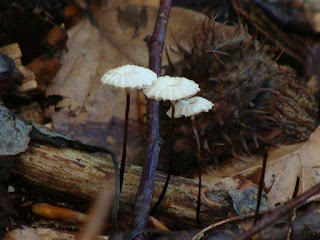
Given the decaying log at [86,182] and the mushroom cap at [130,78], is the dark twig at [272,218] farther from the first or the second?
the mushroom cap at [130,78]

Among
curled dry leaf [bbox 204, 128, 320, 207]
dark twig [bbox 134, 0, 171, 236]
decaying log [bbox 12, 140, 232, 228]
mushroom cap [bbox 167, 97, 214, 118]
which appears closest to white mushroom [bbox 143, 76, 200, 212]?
mushroom cap [bbox 167, 97, 214, 118]

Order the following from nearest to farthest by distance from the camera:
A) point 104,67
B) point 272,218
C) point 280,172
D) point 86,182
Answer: point 272,218 → point 86,182 → point 280,172 → point 104,67

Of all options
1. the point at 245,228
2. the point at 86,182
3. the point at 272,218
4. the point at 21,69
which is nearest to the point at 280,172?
the point at 245,228

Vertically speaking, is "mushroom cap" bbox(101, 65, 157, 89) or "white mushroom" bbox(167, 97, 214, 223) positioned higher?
"mushroom cap" bbox(101, 65, 157, 89)

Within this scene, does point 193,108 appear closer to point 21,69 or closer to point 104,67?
point 104,67

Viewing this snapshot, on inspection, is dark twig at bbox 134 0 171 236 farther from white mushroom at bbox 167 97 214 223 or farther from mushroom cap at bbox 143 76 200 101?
mushroom cap at bbox 143 76 200 101

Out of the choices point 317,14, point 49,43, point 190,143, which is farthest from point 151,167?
point 317,14
